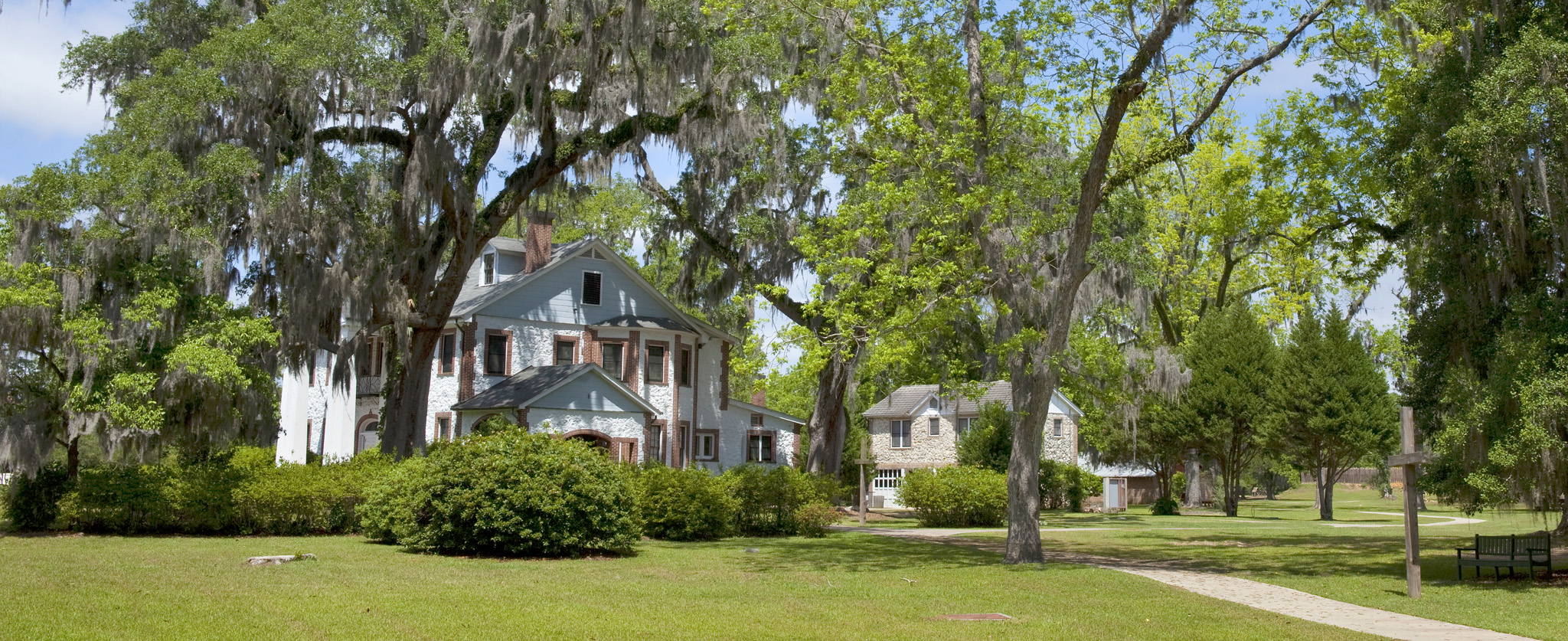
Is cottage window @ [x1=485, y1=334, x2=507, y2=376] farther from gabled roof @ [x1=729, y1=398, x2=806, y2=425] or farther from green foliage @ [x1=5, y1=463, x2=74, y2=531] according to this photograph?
green foliage @ [x1=5, y1=463, x2=74, y2=531]

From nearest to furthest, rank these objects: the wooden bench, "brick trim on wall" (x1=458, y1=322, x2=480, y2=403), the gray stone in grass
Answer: the gray stone in grass, the wooden bench, "brick trim on wall" (x1=458, y1=322, x2=480, y2=403)

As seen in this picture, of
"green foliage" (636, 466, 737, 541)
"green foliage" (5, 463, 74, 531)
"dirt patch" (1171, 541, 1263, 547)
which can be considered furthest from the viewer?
"dirt patch" (1171, 541, 1263, 547)

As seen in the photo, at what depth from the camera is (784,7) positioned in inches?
738

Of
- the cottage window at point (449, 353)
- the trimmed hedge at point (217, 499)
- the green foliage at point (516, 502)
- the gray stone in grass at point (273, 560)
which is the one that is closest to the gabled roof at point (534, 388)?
the cottage window at point (449, 353)

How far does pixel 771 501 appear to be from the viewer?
22.6m

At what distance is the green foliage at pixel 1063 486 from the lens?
4092 centimetres

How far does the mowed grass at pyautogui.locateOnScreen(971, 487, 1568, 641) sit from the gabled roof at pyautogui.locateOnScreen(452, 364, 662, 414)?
1184cm

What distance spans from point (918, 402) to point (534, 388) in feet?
77.5

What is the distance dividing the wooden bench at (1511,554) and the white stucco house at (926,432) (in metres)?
33.7

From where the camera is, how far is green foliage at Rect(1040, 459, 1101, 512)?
4092 centimetres

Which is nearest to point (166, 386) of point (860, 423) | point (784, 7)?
point (784, 7)

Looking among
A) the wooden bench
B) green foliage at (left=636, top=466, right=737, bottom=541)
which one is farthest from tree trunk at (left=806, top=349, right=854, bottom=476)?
the wooden bench

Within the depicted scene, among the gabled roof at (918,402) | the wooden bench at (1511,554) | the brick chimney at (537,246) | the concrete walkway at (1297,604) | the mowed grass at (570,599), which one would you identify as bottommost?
the concrete walkway at (1297,604)

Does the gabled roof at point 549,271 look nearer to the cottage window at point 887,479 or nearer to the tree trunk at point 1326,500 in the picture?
the cottage window at point 887,479
